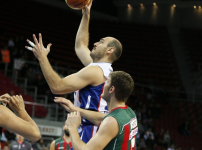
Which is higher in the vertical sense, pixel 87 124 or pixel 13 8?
pixel 13 8

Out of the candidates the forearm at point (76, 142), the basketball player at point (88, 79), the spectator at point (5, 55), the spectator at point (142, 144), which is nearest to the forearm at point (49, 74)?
the basketball player at point (88, 79)

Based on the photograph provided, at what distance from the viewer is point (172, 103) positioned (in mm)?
21375

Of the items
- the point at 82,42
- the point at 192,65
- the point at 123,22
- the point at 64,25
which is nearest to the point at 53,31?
the point at 64,25

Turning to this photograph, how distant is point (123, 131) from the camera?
11.3 ft

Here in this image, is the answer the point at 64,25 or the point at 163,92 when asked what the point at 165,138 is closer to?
the point at 163,92

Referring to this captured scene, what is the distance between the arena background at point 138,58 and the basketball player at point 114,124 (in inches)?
403

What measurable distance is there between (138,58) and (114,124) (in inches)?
828

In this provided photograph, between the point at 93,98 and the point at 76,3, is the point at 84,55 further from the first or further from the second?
the point at 93,98

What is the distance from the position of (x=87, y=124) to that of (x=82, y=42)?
1272mm

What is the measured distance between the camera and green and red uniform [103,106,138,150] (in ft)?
11.3

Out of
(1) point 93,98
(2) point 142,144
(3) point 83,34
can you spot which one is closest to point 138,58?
(2) point 142,144

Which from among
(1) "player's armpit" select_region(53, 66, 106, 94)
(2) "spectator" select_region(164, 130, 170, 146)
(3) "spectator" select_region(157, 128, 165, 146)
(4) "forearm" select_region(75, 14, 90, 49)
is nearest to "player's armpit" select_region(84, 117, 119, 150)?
(1) "player's armpit" select_region(53, 66, 106, 94)

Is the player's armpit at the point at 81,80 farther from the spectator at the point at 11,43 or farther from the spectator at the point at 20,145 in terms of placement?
the spectator at the point at 11,43

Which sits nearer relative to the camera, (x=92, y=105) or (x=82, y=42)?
(x=92, y=105)
